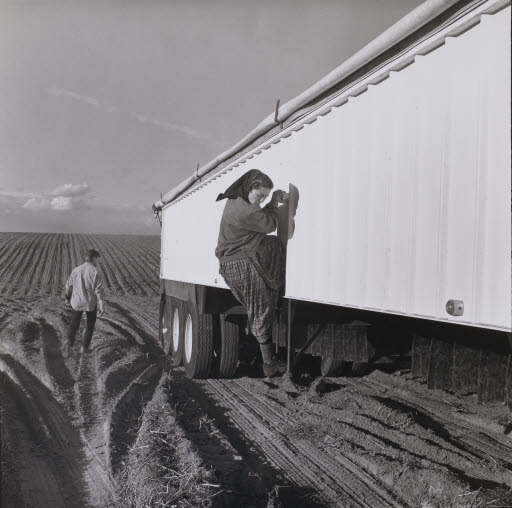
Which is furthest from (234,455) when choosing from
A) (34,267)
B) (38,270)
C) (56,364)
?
(34,267)

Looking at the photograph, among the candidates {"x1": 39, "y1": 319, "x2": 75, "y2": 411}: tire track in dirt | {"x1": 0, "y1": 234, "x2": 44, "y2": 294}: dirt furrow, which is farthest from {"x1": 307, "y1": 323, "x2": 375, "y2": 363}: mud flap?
{"x1": 0, "y1": 234, "x2": 44, "y2": 294}: dirt furrow

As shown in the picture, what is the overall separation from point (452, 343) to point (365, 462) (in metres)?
1.25

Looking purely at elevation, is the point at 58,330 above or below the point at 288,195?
below

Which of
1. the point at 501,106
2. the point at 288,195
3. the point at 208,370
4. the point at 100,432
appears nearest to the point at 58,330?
the point at 208,370

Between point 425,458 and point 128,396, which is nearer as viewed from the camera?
point 425,458

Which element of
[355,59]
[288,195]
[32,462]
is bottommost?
[32,462]

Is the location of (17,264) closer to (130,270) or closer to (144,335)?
(130,270)

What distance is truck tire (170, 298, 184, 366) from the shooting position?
9.53 m

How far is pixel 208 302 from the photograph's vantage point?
7.88 meters

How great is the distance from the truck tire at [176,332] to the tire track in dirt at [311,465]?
9.70 feet

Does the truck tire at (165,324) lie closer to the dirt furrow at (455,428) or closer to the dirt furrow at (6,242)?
the dirt furrow at (455,428)

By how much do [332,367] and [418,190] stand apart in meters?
4.78

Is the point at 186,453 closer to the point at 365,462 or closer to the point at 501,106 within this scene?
the point at 365,462

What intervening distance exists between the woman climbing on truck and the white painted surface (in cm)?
27
